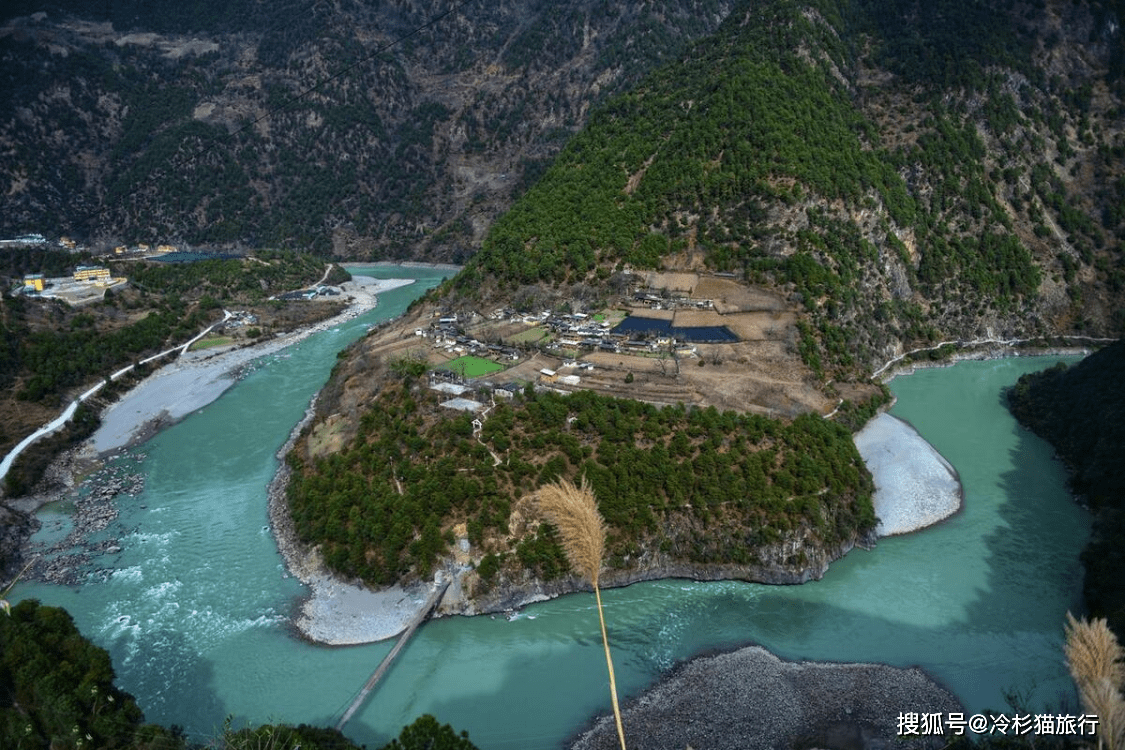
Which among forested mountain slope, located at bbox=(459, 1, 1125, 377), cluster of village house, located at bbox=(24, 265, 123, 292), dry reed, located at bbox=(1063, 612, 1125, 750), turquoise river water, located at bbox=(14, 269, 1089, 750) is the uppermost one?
forested mountain slope, located at bbox=(459, 1, 1125, 377)

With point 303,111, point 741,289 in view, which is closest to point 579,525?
point 741,289

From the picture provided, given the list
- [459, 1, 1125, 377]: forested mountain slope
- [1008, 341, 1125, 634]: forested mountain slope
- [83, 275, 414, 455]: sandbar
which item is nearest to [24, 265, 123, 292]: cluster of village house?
[83, 275, 414, 455]: sandbar

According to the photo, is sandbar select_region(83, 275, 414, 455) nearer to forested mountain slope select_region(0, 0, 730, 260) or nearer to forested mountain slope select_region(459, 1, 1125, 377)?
forested mountain slope select_region(459, 1, 1125, 377)

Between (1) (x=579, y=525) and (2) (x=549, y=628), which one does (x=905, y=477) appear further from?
(1) (x=579, y=525)

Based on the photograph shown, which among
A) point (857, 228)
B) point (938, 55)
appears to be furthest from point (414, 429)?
point (938, 55)

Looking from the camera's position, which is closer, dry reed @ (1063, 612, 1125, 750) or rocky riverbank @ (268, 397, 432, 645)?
dry reed @ (1063, 612, 1125, 750)

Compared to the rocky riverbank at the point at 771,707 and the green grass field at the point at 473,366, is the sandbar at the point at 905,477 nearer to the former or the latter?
the rocky riverbank at the point at 771,707

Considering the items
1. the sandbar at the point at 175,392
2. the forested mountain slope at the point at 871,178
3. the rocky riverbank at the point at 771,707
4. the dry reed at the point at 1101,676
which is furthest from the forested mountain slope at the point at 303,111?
the dry reed at the point at 1101,676
